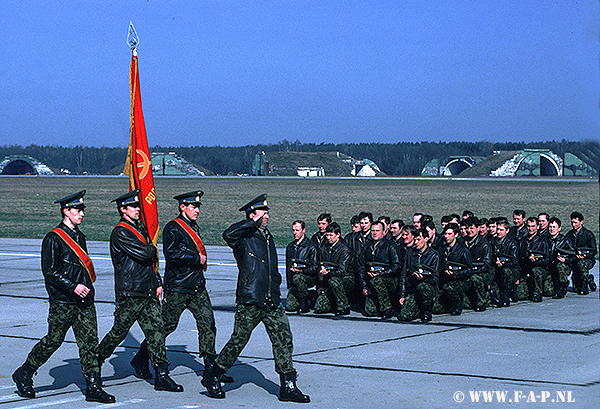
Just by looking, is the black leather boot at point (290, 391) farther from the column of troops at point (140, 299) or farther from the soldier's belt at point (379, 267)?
the soldier's belt at point (379, 267)

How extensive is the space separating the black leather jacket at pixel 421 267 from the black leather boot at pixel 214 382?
5.39 meters

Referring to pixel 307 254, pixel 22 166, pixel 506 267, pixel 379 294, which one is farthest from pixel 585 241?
pixel 22 166

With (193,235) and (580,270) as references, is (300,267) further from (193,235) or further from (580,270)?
(580,270)

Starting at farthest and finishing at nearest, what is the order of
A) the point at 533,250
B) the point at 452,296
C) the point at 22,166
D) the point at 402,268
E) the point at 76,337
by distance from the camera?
the point at 22,166 → the point at 533,250 → the point at 452,296 → the point at 402,268 → the point at 76,337

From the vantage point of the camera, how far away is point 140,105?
10.7 metres

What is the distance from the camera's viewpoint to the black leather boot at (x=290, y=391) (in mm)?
8164

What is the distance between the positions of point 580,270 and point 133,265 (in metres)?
10.4

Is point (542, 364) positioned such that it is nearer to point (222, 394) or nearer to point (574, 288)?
point (222, 394)

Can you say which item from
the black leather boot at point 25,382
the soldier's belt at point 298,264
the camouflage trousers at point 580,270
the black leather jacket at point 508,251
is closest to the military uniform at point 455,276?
the black leather jacket at point 508,251

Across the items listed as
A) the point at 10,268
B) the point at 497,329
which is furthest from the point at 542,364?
the point at 10,268

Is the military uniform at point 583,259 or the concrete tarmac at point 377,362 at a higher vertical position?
the military uniform at point 583,259

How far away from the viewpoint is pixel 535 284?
51.6 ft

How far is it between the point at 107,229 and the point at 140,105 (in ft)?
78.7

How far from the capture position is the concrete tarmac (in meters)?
8.36
